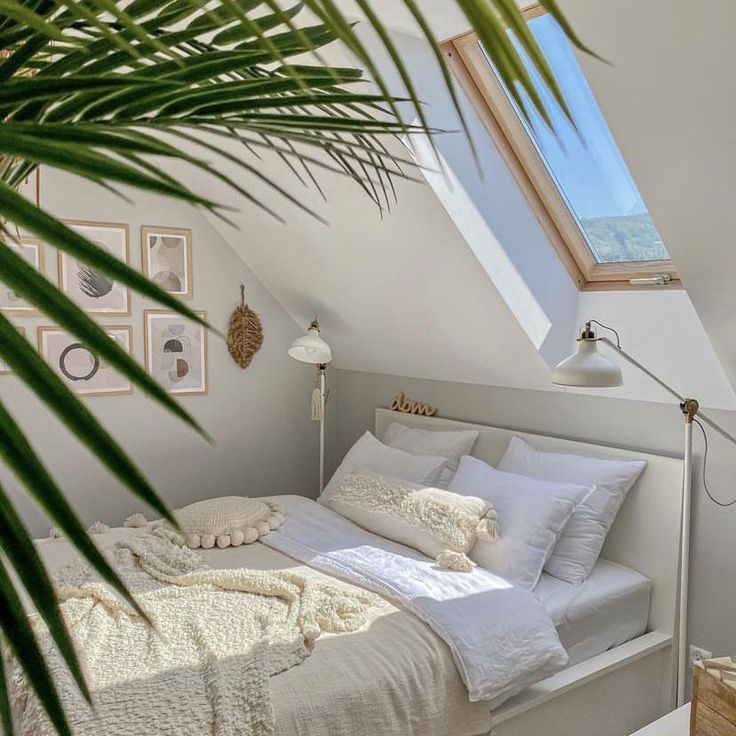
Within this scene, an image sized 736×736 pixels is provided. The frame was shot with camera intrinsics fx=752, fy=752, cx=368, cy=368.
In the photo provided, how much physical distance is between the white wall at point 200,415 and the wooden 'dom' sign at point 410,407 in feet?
2.29

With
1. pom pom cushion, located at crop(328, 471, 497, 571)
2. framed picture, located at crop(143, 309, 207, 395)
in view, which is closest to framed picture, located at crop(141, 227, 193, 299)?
framed picture, located at crop(143, 309, 207, 395)

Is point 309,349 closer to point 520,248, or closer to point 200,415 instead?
point 200,415

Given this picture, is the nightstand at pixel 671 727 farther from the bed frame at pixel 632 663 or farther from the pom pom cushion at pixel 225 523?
the pom pom cushion at pixel 225 523

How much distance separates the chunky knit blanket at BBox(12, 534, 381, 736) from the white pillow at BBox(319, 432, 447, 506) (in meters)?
0.97

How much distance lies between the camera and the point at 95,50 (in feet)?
1.60

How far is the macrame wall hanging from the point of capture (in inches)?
174

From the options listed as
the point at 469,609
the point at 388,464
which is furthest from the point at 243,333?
the point at 469,609

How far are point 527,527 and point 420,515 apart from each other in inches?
17.4

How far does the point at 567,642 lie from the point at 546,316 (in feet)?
4.26

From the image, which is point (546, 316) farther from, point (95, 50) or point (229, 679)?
point (95, 50)

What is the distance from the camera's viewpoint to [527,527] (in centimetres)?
287

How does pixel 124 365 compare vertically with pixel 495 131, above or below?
below

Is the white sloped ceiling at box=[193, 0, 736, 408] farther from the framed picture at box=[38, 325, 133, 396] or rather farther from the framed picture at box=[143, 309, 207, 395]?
the framed picture at box=[38, 325, 133, 396]

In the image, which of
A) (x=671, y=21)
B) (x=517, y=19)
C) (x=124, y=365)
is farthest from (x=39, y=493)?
(x=671, y=21)
